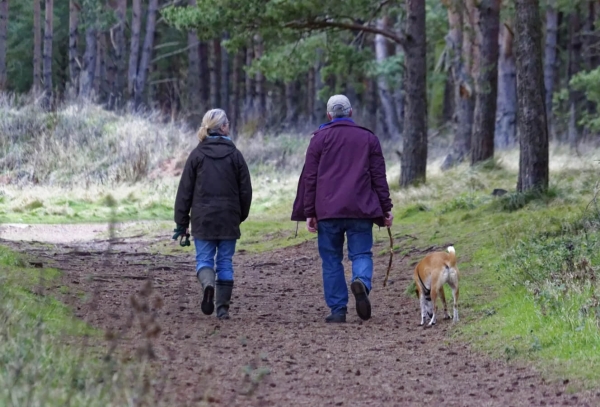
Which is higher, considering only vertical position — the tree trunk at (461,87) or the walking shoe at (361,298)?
the tree trunk at (461,87)

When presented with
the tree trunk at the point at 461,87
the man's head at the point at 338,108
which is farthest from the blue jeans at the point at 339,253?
the tree trunk at the point at 461,87

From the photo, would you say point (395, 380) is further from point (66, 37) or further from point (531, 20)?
point (66, 37)

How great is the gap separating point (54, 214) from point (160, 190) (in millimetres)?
3621

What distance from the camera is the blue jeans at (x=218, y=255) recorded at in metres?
9.25

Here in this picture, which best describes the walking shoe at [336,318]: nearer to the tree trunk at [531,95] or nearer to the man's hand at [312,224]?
the man's hand at [312,224]

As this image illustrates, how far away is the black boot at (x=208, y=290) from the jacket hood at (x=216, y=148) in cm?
108

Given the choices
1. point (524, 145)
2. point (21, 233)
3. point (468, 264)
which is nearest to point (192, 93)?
point (21, 233)

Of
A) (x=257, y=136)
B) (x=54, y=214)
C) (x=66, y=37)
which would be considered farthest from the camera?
(x=66, y=37)

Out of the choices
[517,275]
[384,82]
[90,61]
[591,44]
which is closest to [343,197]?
[517,275]

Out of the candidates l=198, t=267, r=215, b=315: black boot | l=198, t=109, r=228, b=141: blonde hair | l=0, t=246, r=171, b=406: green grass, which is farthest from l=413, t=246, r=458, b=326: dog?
l=0, t=246, r=171, b=406: green grass

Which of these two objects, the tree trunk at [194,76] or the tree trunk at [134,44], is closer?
the tree trunk at [134,44]

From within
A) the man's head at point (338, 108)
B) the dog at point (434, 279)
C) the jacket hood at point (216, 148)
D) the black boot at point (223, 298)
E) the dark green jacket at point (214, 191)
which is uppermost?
the man's head at point (338, 108)

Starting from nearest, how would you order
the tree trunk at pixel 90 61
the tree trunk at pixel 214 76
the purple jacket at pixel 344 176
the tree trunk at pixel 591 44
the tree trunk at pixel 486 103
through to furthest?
the purple jacket at pixel 344 176, the tree trunk at pixel 486 103, the tree trunk at pixel 591 44, the tree trunk at pixel 90 61, the tree trunk at pixel 214 76

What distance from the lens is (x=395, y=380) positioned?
6.68 meters
